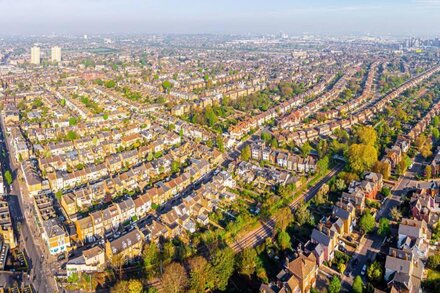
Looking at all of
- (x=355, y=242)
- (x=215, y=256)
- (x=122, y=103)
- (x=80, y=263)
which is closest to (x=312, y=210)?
(x=355, y=242)

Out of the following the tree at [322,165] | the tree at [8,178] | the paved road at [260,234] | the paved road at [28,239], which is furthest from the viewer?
the tree at [322,165]

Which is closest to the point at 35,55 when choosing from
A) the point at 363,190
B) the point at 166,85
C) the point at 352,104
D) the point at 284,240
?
the point at 166,85

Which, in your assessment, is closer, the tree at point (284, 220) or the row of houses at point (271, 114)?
the tree at point (284, 220)

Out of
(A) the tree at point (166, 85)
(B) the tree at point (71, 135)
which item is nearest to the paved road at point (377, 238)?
(B) the tree at point (71, 135)

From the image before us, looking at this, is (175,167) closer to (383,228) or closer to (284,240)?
(284,240)

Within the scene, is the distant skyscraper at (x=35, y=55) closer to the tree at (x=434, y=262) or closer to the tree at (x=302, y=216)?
the tree at (x=302, y=216)
